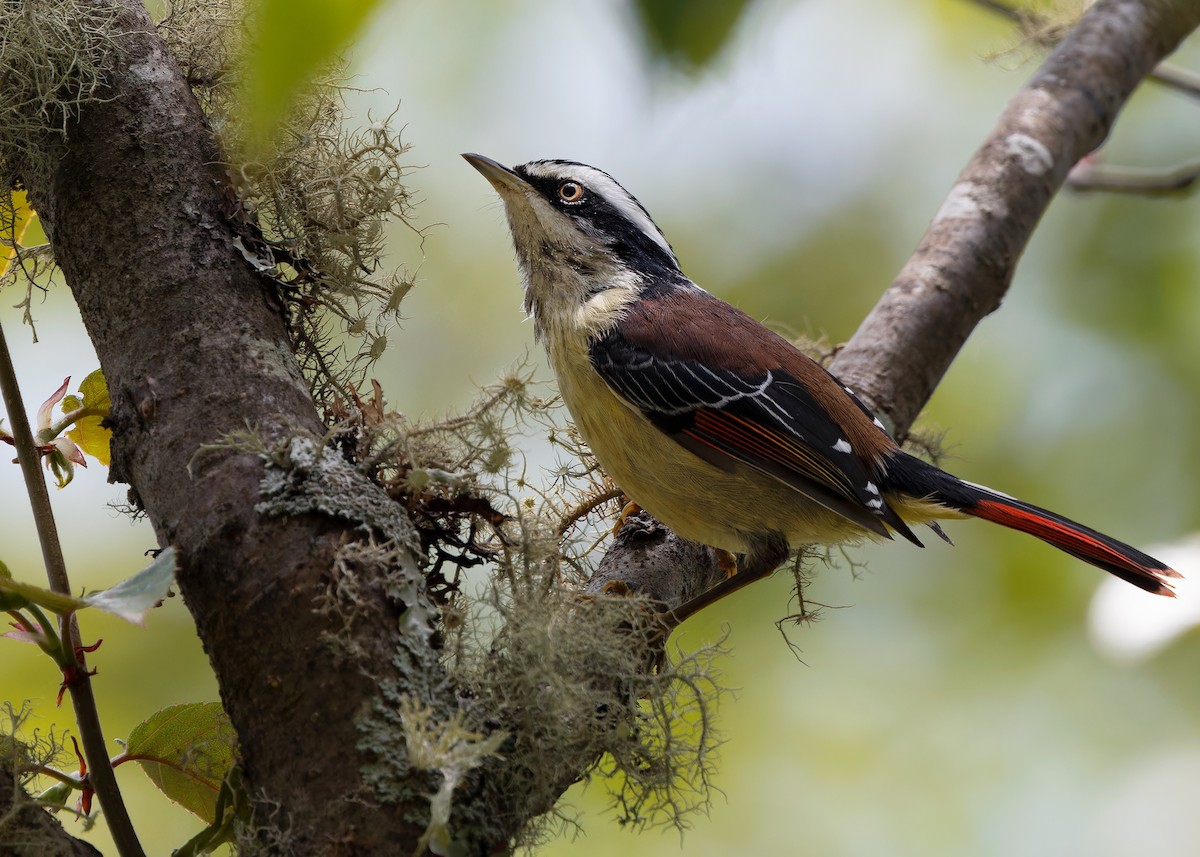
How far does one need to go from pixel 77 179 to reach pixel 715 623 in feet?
11.1

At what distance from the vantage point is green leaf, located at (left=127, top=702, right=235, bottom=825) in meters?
1.98

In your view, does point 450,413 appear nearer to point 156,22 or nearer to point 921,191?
point 156,22

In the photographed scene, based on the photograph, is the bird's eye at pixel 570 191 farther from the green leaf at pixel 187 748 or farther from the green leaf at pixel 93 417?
the green leaf at pixel 187 748

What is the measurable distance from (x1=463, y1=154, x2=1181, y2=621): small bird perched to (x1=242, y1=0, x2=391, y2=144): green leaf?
2.08 m

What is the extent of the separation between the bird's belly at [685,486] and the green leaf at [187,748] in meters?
1.25

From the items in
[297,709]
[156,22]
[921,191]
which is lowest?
[297,709]

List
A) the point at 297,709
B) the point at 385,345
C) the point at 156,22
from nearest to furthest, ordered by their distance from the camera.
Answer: the point at 297,709 → the point at 385,345 → the point at 156,22

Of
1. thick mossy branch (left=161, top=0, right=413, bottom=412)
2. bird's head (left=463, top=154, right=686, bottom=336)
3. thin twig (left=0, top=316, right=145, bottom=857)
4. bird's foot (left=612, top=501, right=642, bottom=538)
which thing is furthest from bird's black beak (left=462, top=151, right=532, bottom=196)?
thin twig (left=0, top=316, right=145, bottom=857)

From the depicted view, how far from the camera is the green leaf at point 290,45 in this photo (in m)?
0.84

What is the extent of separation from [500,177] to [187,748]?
2019 mm

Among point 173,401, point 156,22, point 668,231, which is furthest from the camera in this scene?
point 668,231

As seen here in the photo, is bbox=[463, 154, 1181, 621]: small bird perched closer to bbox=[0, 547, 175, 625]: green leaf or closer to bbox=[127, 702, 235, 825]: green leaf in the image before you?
bbox=[127, 702, 235, 825]: green leaf

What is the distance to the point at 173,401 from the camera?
6.46 feet

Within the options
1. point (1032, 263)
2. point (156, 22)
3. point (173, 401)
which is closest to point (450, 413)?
point (173, 401)
